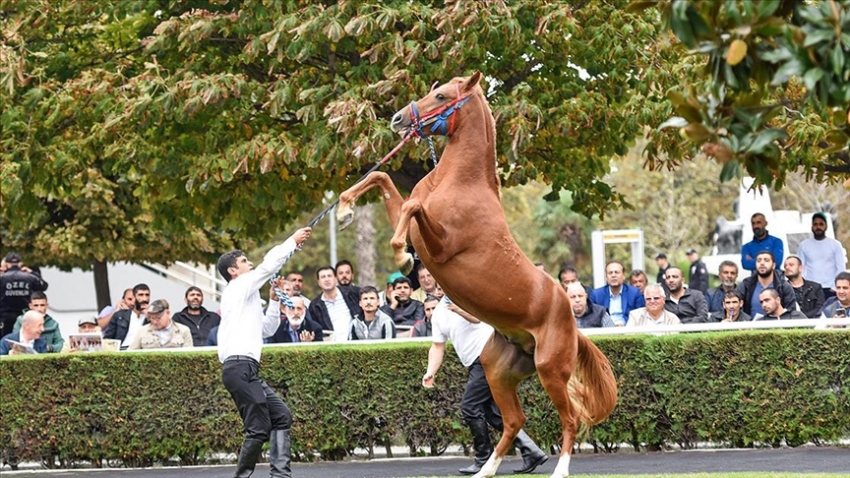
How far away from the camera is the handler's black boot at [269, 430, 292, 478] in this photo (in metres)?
10.5

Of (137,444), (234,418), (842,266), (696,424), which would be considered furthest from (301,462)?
(842,266)

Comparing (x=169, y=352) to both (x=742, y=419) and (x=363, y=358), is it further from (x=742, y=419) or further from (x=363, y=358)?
(x=742, y=419)

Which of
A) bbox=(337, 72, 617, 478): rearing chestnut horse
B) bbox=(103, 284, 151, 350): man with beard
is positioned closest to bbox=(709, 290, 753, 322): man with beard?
bbox=(337, 72, 617, 478): rearing chestnut horse

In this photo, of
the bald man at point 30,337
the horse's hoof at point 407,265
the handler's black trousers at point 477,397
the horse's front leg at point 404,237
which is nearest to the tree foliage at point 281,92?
the bald man at point 30,337

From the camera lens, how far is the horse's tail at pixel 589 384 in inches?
402

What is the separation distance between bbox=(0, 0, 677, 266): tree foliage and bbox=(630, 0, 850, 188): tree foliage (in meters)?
8.41

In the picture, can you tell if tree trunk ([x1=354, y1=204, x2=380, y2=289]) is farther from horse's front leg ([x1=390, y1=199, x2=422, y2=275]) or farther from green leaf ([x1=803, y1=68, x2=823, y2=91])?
green leaf ([x1=803, y1=68, x2=823, y2=91])

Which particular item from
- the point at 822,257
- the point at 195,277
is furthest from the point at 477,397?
the point at 195,277

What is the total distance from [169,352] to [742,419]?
5.65 m

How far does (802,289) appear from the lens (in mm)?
14156

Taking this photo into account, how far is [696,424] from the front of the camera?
1253 centimetres

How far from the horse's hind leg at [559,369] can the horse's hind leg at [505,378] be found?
25cm

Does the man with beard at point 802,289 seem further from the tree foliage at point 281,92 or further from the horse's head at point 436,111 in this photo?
the horse's head at point 436,111

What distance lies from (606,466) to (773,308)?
2704 mm
